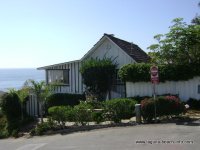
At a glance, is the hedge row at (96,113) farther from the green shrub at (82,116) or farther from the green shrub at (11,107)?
the green shrub at (11,107)

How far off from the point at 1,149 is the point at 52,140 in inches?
85.8

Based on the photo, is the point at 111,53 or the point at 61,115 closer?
the point at 61,115

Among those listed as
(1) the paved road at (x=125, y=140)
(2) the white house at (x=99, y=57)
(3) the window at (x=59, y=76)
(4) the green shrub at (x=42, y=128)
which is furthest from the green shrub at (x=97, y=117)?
(3) the window at (x=59, y=76)

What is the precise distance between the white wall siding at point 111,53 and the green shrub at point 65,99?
3462 millimetres

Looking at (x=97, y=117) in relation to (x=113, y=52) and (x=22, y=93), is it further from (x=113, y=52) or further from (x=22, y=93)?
(x=113, y=52)

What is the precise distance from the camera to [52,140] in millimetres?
17938

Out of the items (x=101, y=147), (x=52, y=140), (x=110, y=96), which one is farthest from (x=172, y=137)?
(x=110, y=96)

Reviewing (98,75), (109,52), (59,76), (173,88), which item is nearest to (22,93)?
(98,75)

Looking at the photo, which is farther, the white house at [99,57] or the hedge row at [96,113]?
the white house at [99,57]

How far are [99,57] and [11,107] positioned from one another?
351 inches

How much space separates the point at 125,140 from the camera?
613 inches

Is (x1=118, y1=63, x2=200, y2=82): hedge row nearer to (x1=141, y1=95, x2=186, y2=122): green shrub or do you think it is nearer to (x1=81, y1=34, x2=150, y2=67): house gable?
(x1=81, y1=34, x2=150, y2=67): house gable

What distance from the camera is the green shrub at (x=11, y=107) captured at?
2312cm

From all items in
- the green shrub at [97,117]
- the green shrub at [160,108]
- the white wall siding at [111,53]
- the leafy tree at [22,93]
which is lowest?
the green shrub at [97,117]
